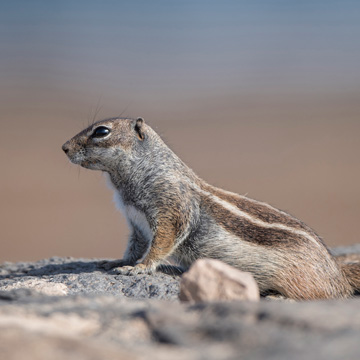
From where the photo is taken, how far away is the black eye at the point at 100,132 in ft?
20.2

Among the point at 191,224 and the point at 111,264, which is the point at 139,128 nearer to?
the point at 191,224

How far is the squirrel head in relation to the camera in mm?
6094

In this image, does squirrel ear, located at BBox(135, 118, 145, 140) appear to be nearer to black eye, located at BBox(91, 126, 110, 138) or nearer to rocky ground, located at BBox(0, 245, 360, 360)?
black eye, located at BBox(91, 126, 110, 138)

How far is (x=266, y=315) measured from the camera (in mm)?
2281

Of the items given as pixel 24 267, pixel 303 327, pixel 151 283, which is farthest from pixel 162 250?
pixel 303 327

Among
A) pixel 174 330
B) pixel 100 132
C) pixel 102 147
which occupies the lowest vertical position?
pixel 174 330

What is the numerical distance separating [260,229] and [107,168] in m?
1.85

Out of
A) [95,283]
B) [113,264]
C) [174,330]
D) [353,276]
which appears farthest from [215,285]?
[113,264]

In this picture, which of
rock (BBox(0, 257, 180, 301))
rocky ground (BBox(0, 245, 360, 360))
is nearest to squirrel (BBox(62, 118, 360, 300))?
rock (BBox(0, 257, 180, 301))

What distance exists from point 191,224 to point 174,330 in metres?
3.42

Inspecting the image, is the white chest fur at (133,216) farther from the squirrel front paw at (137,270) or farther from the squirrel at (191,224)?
the squirrel front paw at (137,270)

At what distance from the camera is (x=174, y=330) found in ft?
7.32

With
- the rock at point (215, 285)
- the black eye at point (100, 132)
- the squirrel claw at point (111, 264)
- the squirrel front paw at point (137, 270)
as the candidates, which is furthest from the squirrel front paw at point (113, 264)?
the rock at point (215, 285)

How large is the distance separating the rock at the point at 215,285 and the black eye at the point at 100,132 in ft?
10.3
